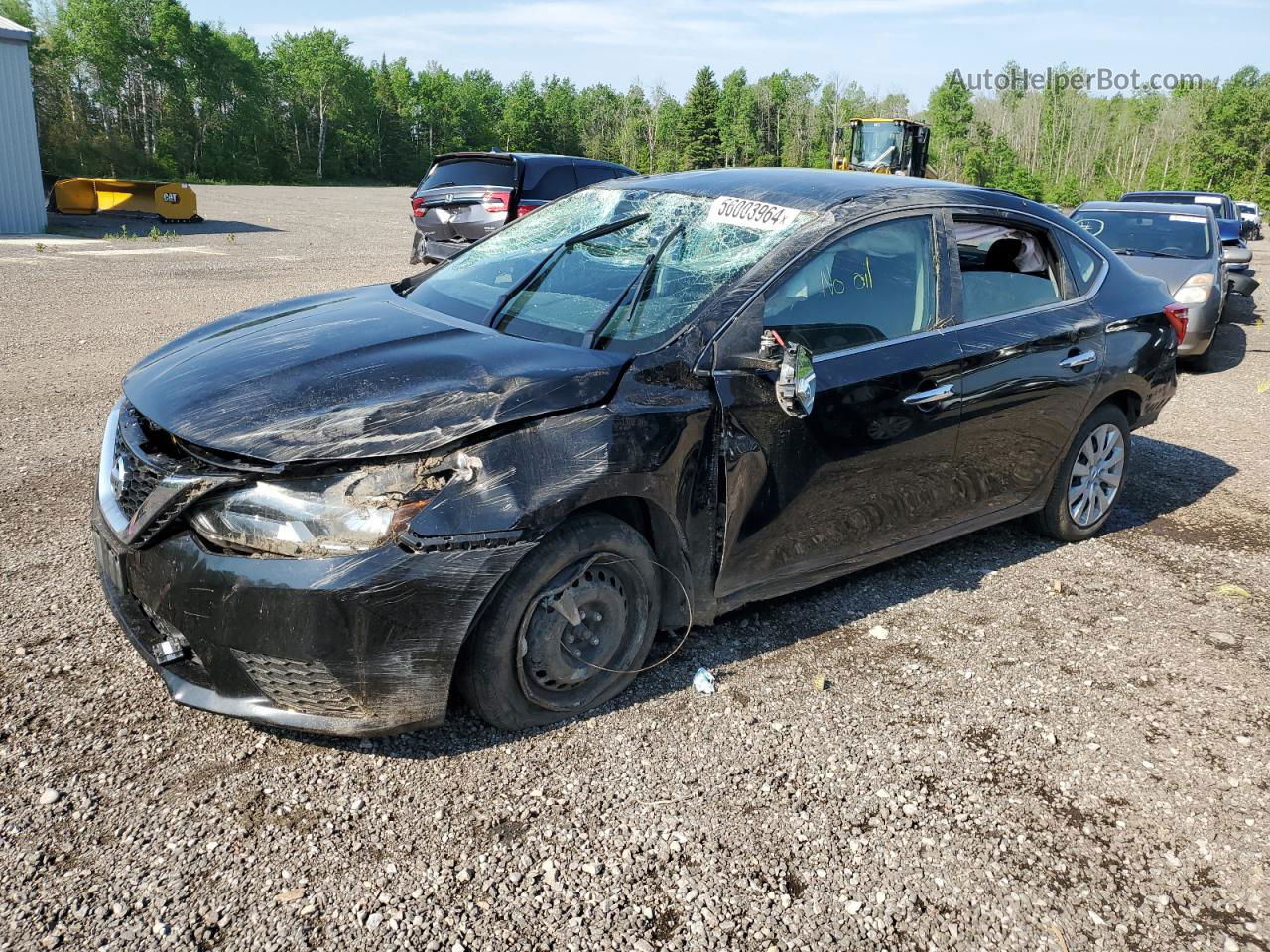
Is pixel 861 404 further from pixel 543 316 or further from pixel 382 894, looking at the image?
pixel 382 894

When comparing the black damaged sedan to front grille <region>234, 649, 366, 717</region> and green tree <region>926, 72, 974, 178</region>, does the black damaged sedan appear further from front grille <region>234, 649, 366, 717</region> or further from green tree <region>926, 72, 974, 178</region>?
green tree <region>926, 72, 974, 178</region>

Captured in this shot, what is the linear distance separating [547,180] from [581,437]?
34.2 ft

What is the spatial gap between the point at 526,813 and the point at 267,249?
17354mm

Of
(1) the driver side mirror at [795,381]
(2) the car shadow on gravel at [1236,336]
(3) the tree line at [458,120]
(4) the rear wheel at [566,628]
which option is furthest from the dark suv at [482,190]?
(3) the tree line at [458,120]

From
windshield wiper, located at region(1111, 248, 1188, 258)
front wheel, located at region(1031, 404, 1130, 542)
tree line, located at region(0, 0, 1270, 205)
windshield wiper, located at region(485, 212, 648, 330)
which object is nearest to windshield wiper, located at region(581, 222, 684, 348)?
windshield wiper, located at region(485, 212, 648, 330)

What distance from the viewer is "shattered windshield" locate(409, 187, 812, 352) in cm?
346

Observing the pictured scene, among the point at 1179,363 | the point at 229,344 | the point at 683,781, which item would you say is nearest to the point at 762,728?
the point at 683,781

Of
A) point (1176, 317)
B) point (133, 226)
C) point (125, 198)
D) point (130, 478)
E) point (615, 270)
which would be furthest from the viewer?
point (125, 198)

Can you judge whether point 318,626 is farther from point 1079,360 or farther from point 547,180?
point 547,180

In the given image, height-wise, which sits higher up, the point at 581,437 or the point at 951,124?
the point at 951,124

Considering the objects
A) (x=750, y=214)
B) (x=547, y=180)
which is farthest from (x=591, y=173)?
(x=750, y=214)

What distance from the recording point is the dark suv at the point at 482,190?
1216cm

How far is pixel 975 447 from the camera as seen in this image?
423 cm

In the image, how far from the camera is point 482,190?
12266mm
